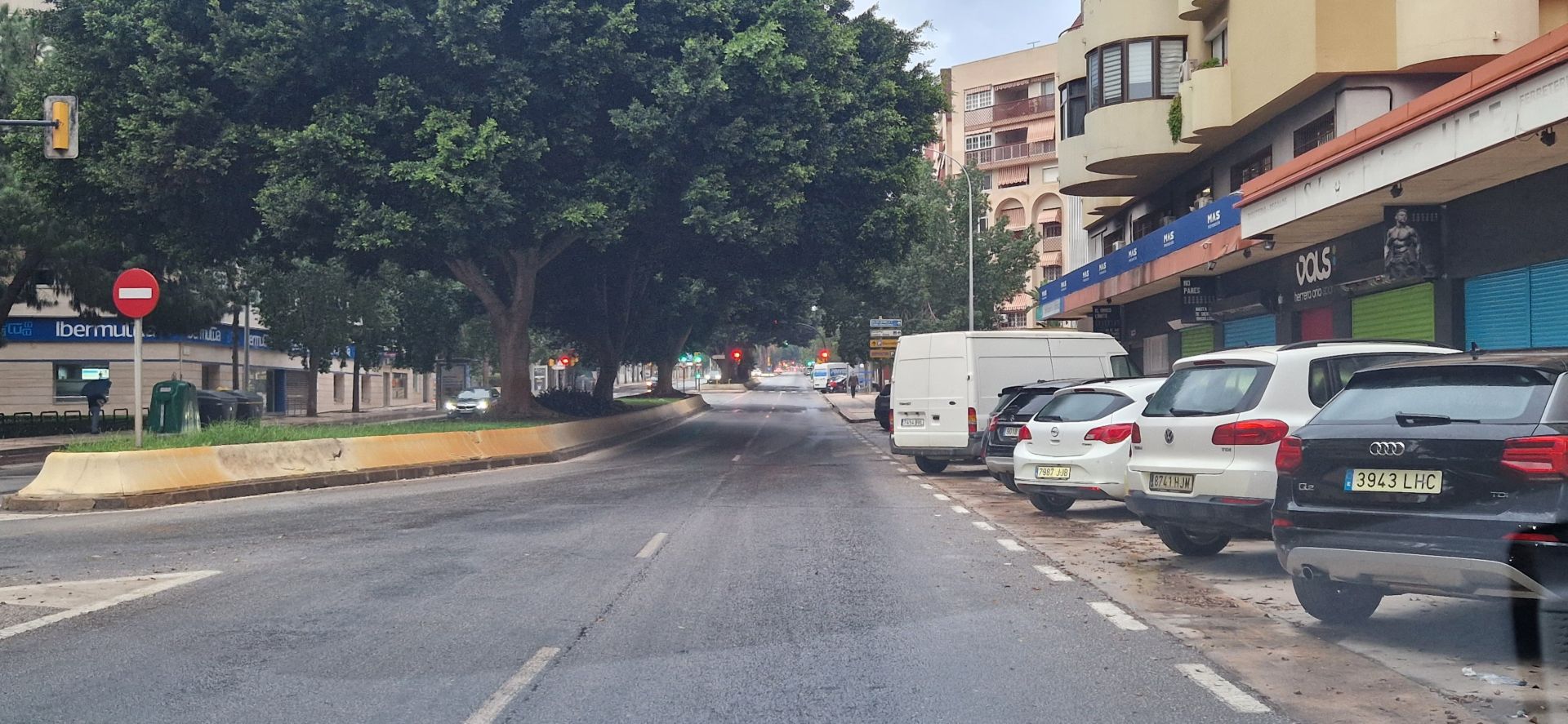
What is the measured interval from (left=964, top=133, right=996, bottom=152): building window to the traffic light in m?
61.9

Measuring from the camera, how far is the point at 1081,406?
13914 millimetres

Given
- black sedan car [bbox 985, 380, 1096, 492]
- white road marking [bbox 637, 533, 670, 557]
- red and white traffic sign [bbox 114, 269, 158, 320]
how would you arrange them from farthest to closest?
black sedan car [bbox 985, 380, 1096, 492] < red and white traffic sign [bbox 114, 269, 158, 320] < white road marking [bbox 637, 533, 670, 557]

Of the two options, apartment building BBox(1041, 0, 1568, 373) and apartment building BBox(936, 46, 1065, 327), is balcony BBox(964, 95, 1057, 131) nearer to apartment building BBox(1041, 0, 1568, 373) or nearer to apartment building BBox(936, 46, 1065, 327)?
apartment building BBox(936, 46, 1065, 327)

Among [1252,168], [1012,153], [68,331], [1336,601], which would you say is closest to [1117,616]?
[1336,601]

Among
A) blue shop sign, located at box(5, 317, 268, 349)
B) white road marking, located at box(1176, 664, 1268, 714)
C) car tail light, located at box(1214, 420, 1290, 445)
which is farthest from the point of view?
blue shop sign, located at box(5, 317, 268, 349)

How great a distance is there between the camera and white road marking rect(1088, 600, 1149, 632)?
7.45 m

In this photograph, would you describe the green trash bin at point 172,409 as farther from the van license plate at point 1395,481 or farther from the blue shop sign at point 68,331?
the blue shop sign at point 68,331

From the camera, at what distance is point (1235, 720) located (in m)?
5.30

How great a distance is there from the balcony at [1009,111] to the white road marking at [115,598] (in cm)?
6395

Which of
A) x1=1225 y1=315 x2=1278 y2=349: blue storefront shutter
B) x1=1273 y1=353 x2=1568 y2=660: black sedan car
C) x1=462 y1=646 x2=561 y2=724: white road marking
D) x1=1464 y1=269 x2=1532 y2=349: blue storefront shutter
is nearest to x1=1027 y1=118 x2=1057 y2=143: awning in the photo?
x1=1225 y1=315 x2=1278 y2=349: blue storefront shutter

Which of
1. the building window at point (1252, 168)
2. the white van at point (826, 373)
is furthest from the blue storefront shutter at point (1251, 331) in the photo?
the white van at point (826, 373)

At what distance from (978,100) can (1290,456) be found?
70168 millimetres

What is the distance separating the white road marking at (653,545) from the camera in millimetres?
10656

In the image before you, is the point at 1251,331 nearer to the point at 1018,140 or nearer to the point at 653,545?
the point at 653,545
